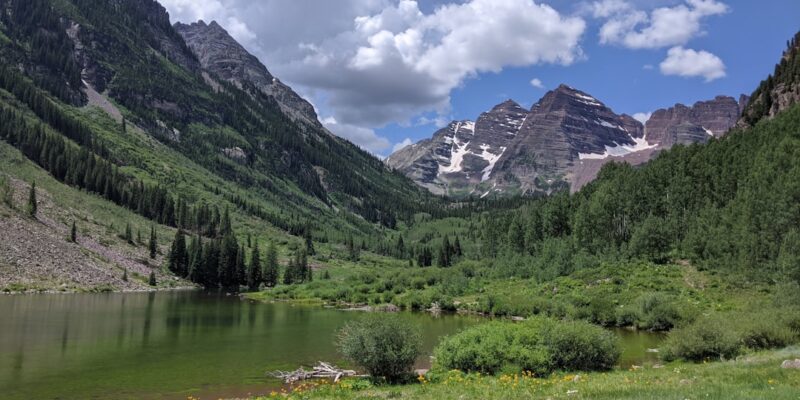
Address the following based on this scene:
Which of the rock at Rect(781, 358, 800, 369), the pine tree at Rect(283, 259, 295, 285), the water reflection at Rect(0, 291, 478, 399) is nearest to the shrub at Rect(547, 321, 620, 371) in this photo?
the rock at Rect(781, 358, 800, 369)

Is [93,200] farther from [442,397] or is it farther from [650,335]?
[442,397]

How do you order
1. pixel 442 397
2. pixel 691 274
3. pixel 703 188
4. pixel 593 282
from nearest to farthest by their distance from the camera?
pixel 442 397 < pixel 691 274 < pixel 593 282 < pixel 703 188

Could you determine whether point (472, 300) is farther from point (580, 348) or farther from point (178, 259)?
point (178, 259)

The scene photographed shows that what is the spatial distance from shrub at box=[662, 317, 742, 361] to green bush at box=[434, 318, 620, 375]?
Answer: 4.16 m

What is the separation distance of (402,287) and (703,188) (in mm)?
61961

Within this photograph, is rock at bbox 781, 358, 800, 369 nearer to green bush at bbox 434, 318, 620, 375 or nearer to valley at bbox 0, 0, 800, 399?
valley at bbox 0, 0, 800, 399

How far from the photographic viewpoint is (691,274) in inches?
3206

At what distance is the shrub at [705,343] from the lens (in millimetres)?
34500

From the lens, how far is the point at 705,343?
34.6 metres

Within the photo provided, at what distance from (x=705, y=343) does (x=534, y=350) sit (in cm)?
1085

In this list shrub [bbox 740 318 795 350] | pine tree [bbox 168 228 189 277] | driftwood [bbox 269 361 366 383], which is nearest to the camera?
driftwood [bbox 269 361 366 383]

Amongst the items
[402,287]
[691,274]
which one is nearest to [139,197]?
[402,287]

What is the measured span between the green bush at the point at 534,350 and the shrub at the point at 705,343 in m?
4.16

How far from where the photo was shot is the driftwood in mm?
35494
